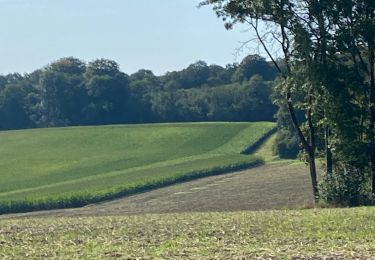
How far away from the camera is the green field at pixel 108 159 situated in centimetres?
7094

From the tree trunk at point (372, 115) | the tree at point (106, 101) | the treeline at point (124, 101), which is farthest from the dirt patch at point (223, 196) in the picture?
the tree at point (106, 101)

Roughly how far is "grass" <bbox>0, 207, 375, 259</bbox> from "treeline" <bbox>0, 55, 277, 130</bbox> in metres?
118

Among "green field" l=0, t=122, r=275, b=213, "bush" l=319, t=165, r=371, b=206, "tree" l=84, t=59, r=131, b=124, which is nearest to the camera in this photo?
"bush" l=319, t=165, r=371, b=206

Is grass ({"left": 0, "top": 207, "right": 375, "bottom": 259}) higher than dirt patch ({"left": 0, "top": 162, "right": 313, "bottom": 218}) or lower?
higher

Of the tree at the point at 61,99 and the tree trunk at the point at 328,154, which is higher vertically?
the tree at the point at 61,99

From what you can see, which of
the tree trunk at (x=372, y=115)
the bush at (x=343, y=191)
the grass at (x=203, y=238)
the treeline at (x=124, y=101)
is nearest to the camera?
the grass at (x=203, y=238)

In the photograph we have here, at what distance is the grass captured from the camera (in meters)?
20.7

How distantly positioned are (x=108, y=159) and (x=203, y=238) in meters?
75.1

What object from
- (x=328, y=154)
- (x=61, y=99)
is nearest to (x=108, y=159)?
(x=328, y=154)

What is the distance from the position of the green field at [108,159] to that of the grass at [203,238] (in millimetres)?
36916

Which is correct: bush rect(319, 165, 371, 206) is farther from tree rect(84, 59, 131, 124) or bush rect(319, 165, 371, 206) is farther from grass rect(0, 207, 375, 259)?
tree rect(84, 59, 131, 124)

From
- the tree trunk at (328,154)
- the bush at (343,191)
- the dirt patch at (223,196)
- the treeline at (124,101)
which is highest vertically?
the treeline at (124,101)

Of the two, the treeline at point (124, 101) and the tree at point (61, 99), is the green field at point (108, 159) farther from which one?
the tree at point (61, 99)

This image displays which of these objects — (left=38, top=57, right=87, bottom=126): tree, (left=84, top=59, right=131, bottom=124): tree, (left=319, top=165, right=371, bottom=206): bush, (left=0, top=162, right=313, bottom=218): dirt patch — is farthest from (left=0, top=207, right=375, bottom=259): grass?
(left=38, top=57, right=87, bottom=126): tree
